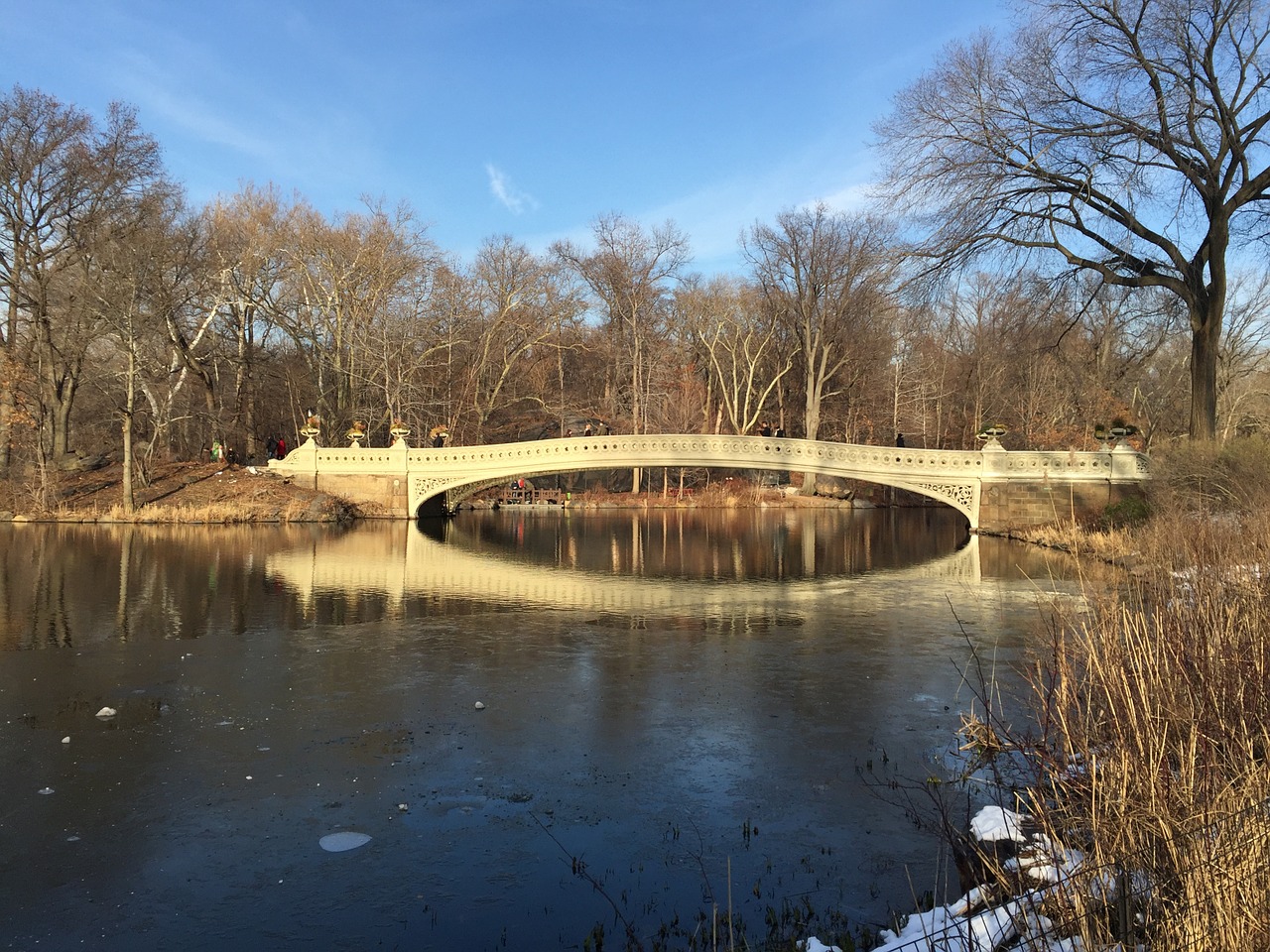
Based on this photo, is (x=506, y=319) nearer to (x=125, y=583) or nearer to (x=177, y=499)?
(x=177, y=499)

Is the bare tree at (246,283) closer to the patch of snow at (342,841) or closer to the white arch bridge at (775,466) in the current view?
the white arch bridge at (775,466)

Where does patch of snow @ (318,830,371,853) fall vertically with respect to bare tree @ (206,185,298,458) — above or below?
below

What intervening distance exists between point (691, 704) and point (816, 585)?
8.91m

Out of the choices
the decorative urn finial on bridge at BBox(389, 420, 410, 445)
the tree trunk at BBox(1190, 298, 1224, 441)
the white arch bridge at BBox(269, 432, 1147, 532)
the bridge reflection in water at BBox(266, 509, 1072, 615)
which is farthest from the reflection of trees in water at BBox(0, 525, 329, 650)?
the tree trunk at BBox(1190, 298, 1224, 441)

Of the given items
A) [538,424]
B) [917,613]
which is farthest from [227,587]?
[538,424]

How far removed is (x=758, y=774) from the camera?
6344mm

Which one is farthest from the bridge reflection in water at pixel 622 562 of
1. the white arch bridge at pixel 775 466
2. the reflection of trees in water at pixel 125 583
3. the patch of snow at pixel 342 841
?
the patch of snow at pixel 342 841

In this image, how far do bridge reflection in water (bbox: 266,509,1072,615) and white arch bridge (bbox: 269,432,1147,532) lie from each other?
5.35 ft

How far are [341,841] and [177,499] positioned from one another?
26.9 m

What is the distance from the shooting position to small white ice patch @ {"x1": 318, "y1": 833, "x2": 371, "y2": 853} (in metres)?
5.12

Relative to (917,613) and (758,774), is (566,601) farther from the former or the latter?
(758,774)

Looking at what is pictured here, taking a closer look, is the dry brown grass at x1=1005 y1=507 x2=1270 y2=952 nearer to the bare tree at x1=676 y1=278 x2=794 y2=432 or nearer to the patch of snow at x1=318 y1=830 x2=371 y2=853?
the patch of snow at x1=318 y1=830 x2=371 y2=853

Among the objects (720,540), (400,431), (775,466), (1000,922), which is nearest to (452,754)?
(1000,922)

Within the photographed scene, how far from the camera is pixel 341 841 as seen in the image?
521 cm
